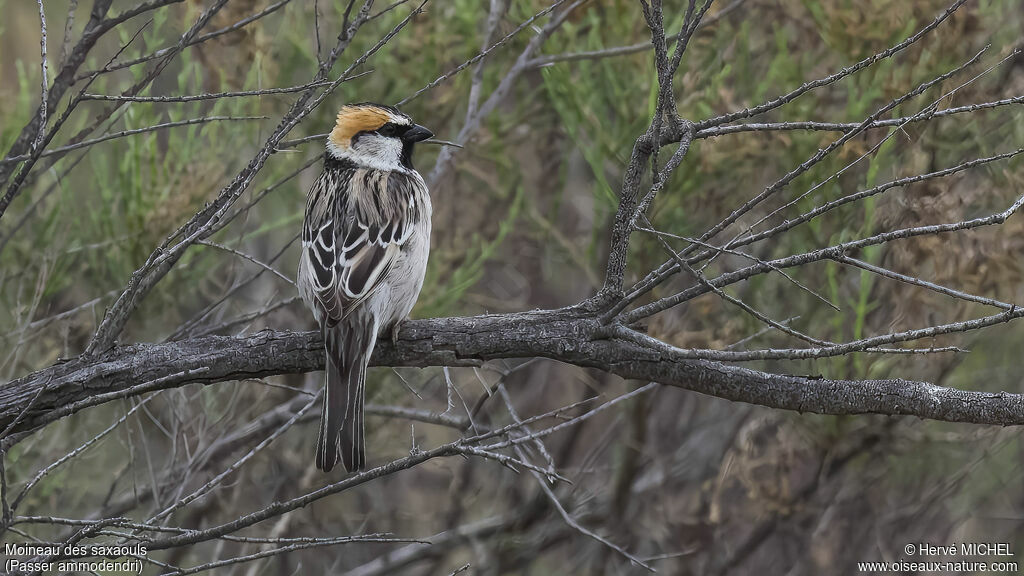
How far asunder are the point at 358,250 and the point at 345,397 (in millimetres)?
792

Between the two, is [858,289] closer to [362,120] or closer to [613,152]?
[613,152]

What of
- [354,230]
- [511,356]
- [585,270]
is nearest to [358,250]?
[354,230]

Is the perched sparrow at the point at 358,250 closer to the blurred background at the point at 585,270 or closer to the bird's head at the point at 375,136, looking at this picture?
the bird's head at the point at 375,136

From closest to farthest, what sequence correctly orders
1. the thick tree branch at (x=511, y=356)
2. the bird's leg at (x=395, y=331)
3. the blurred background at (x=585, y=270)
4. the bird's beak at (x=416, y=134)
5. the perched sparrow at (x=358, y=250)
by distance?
1. the thick tree branch at (x=511, y=356)
2. the bird's leg at (x=395, y=331)
3. the perched sparrow at (x=358, y=250)
4. the bird's beak at (x=416, y=134)
5. the blurred background at (x=585, y=270)

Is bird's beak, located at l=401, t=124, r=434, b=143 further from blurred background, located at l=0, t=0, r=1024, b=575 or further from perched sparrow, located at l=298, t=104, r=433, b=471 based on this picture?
blurred background, located at l=0, t=0, r=1024, b=575

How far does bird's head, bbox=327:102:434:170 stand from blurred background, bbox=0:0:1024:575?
578 mm

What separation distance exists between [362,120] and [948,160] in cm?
331

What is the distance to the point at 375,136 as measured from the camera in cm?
534

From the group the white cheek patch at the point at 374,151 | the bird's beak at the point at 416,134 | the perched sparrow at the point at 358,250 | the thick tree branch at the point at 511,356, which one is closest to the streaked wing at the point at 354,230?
the perched sparrow at the point at 358,250

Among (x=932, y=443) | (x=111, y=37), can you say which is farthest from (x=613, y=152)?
(x=111, y=37)

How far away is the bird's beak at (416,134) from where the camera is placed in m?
5.28

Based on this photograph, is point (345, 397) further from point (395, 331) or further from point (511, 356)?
point (511, 356)

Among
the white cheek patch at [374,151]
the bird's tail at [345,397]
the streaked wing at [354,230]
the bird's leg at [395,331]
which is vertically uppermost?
the white cheek patch at [374,151]

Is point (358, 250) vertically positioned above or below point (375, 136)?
→ below
